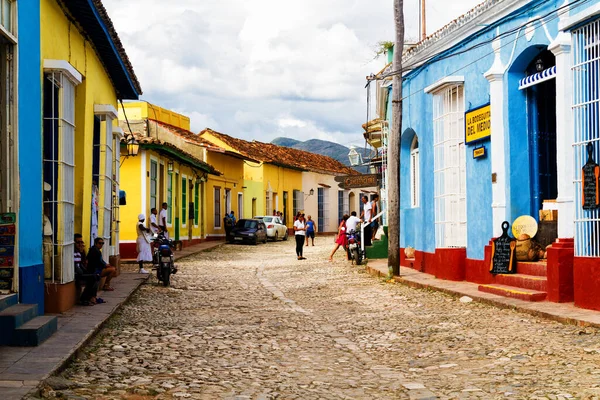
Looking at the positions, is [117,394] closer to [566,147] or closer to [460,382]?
[460,382]

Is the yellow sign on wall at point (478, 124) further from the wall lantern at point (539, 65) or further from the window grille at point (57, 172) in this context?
the window grille at point (57, 172)

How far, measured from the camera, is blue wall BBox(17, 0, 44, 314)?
27.8 ft

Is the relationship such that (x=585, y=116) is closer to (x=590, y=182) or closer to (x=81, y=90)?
(x=590, y=182)

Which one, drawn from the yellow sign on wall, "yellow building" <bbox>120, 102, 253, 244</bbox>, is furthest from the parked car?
the yellow sign on wall

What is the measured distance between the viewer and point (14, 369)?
6.26 m

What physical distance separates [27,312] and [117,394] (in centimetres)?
242

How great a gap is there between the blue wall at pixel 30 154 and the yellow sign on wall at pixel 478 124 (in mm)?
7167

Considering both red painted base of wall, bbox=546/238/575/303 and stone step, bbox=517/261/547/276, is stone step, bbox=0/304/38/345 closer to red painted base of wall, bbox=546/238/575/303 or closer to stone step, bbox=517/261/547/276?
red painted base of wall, bbox=546/238/575/303

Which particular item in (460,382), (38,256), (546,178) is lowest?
(460,382)

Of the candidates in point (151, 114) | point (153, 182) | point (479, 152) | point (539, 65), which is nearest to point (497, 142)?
point (479, 152)

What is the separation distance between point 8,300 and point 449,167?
899cm

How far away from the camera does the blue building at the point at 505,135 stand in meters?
10.2

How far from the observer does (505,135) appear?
1288 cm

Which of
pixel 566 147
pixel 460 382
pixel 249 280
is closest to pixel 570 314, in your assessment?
pixel 566 147
